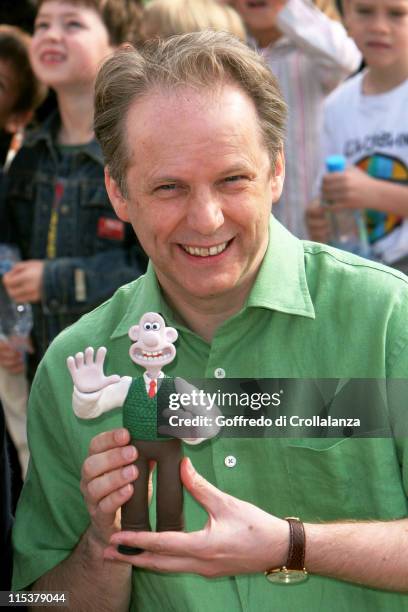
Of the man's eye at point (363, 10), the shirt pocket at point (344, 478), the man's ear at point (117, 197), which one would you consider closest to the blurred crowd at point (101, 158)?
the man's eye at point (363, 10)

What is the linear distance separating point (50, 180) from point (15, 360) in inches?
31.2

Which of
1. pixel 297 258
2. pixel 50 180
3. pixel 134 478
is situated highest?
pixel 50 180

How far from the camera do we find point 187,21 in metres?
4.15

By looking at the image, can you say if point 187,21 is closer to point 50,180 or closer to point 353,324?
point 50,180

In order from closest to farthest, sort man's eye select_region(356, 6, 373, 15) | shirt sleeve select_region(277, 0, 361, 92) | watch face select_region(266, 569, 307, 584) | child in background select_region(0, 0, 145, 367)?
watch face select_region(266, 569, 307, 584), child in background select_region(0, 0, 145, 367), man's eye select_region(356, 6, 373, 15), shirt sleeve select_region(277, 0, 361, 92)

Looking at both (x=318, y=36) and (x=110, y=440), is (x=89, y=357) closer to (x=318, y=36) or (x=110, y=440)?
(x=110, y=440)

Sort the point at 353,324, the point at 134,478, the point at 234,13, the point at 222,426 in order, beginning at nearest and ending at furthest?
the point at 134,478
the point at 222,426
the point at 353,324
the point at 234,13

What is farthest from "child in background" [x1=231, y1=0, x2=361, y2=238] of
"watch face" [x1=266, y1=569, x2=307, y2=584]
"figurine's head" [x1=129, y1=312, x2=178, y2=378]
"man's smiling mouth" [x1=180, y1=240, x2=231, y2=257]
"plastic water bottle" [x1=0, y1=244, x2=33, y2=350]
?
"figurine's head" [x1=129, y1=312, x2=178, y2=378]

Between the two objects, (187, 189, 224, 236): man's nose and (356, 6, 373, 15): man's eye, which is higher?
(356, 6, 373, 15): man's eye

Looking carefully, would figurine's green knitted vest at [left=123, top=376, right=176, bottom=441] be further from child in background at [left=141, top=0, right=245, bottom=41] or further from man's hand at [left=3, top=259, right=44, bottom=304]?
child in background at [left=141, top=0, right=245, bottom=41]

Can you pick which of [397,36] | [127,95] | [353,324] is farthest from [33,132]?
[353,324]

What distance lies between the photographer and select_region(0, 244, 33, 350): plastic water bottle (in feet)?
13.9

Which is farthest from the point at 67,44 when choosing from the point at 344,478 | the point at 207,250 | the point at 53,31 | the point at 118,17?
the point at 344,478

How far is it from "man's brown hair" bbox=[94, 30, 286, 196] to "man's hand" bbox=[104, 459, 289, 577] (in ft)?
2.52
